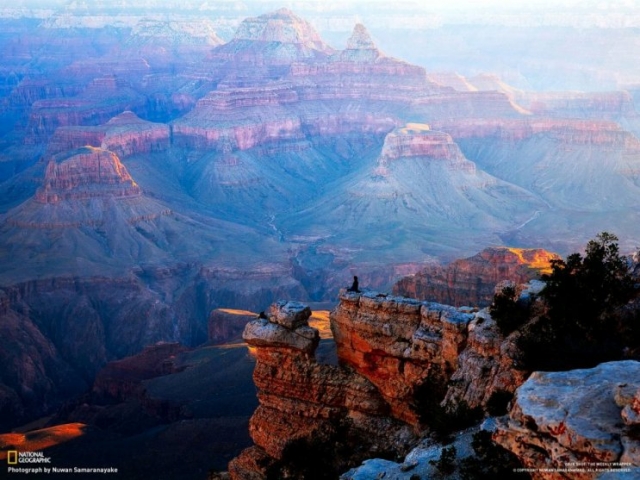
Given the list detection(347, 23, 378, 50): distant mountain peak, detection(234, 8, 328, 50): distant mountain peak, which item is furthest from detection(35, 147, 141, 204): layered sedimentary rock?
detection(234, 8, 328, 50): distant mountain peak

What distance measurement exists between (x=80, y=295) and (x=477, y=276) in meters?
45.7

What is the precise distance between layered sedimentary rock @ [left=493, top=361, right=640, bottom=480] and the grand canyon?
0.17 feet

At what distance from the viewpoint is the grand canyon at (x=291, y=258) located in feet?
90.5

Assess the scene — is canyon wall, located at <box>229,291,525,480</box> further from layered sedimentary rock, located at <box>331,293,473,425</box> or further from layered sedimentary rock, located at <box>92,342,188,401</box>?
layered sedimentary rock, located at <box>92,342,188,401</box>

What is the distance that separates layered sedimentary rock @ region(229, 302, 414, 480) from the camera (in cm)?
2920

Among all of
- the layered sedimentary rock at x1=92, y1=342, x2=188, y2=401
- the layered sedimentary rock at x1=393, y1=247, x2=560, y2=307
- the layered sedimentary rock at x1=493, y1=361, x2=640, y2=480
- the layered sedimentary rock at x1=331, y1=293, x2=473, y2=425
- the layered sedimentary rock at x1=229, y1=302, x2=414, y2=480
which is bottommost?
the layered sedimentary rock at x1=92, y1=342, x2=188, y2=401

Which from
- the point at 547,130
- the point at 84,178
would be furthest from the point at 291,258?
the point at 547,130

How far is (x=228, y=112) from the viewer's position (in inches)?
6033

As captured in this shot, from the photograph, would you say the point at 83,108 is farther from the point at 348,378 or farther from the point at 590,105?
the point at 348,378

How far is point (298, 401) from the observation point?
1224 inches

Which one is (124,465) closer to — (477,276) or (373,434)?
(373,434)

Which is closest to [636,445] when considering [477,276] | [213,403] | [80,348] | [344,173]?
[213,403]

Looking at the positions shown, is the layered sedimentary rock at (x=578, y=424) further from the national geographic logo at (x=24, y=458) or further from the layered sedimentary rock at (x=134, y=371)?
the layered sedimentary rock at (x=134, y=371)

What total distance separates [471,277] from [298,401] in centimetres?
3774
